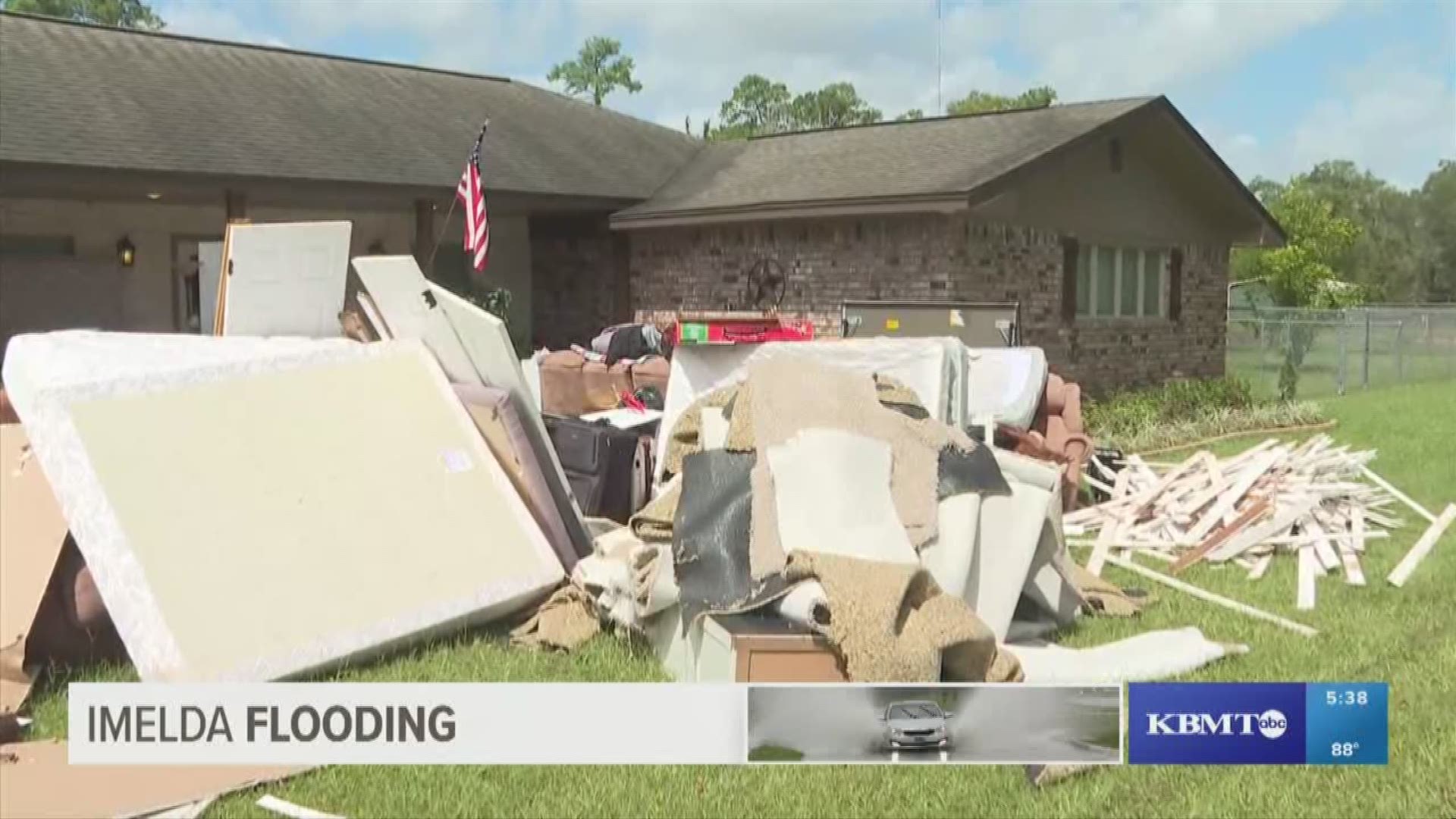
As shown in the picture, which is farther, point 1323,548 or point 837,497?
point 1323,548

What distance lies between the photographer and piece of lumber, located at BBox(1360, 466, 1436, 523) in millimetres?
8024

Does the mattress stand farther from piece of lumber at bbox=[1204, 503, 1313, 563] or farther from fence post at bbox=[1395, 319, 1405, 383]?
fence post at bbox=[1395, 319, 1405, 383]

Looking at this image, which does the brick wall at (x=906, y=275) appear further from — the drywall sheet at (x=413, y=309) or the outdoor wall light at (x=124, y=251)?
the drywall sheet at (x=413, y=309)

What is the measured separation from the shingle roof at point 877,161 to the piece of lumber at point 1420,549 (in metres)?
6.07

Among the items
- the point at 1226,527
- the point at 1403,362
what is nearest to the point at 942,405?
the point at 1226,527

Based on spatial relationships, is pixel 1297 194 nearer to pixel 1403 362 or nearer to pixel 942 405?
pixel 1403 362

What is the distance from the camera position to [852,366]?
6605 mm

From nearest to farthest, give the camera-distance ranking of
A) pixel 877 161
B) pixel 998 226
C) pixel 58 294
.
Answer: pixel 58 294
pixel 998 226
pixel 877 161

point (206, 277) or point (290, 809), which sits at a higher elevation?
point (206, 277)

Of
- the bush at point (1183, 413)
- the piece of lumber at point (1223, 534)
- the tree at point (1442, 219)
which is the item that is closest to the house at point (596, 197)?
the bush at point (1183, 413)

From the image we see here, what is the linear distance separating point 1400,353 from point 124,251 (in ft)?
58.9

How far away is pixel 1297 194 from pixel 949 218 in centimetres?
784

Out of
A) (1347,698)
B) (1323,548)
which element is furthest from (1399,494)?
(1347,698)

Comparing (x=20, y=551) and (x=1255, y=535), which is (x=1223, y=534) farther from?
(x=20, y=551)
